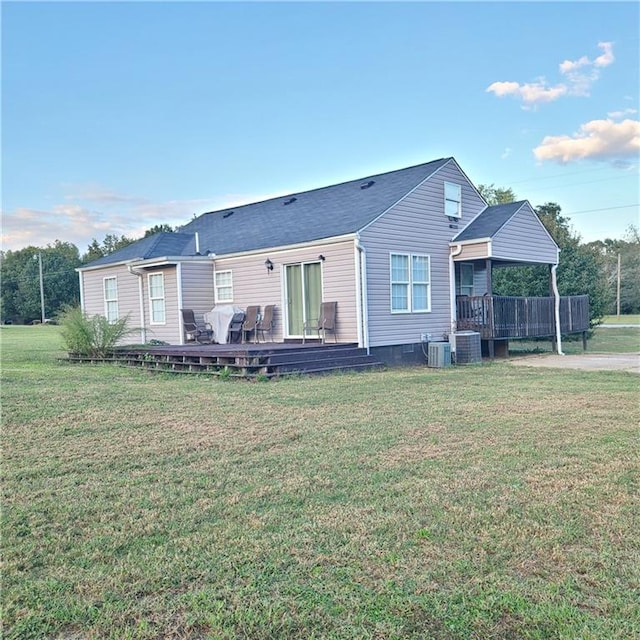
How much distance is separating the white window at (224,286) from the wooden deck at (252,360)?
300 centimetres

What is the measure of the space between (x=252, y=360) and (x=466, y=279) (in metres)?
8.19

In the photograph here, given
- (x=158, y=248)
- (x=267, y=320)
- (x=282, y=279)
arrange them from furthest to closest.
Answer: (x=158, y=248) < (x=267, y=320) < (x=282, y=279)

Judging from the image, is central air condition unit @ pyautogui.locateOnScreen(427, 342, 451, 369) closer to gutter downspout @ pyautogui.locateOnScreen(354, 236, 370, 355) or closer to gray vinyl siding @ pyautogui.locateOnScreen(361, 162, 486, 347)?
gray vinyl siding @ pyautogui.locateOnScreen(361, 162, 486, 347)

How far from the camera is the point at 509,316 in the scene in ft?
47.0

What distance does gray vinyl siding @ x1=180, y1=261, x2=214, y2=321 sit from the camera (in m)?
14.7

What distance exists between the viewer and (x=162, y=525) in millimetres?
3150

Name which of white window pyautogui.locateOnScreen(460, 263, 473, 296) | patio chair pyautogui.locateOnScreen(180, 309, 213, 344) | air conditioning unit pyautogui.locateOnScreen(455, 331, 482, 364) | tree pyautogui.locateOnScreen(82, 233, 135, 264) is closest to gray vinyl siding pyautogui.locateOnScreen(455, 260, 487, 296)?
white window pyautogui.locateOnScreen(460, 263, 473, 296)

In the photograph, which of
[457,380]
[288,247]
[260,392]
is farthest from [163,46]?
[457,380]

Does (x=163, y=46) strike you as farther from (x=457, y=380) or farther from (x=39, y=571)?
(x=39, y=571)

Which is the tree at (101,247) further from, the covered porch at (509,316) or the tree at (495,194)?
the covered porch at (509,316)

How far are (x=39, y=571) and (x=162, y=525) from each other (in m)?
0.68

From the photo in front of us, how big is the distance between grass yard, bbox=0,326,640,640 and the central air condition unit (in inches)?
238

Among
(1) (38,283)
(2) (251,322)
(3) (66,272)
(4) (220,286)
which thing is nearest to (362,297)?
(2) (251,322)

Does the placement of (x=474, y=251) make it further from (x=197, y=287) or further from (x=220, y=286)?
(x=197, y=287)
